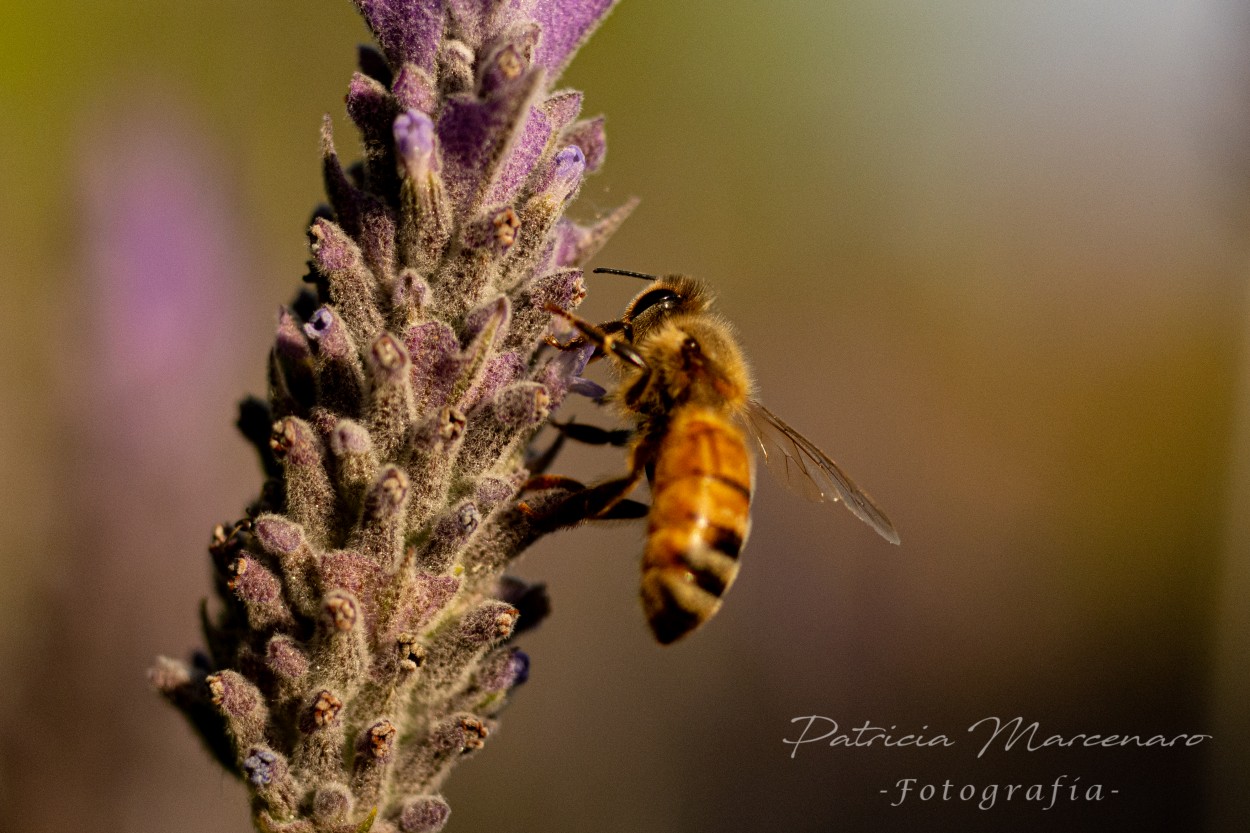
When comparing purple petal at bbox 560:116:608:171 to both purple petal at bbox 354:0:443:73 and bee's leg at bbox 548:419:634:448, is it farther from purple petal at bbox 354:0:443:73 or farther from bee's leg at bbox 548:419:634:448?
bee's leg at bbox 548:419:634:448

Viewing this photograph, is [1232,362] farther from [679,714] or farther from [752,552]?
[679,714]

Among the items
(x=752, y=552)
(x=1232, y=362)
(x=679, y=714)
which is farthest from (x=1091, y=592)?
(x=679, y=714)

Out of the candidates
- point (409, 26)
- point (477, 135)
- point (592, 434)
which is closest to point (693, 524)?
point (592, 434)

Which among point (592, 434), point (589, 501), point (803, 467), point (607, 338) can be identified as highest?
point (803, 467)

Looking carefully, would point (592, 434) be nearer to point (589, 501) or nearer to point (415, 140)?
point (589, 501)
